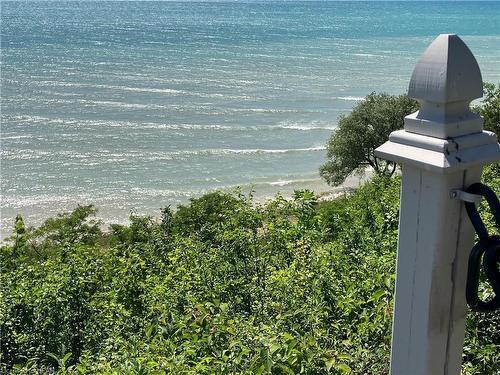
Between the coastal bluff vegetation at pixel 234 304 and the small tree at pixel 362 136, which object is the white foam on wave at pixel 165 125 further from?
the coastal bluff vegetation at pixel 234 304

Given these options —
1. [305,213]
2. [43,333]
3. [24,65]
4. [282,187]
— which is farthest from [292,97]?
[43,333]

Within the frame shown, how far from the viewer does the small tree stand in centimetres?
2438

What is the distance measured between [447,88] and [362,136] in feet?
76.9

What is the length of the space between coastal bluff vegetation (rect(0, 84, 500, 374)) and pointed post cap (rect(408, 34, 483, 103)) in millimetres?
2013

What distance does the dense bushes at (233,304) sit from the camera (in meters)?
3.67

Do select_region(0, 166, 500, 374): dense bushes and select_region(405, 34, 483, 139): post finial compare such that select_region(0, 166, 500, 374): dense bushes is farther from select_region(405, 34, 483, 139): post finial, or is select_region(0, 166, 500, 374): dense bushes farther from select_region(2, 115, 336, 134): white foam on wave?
select_region(2, 115, 336, 134): white foam on wave

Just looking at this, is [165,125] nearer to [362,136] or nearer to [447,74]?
[362,136]

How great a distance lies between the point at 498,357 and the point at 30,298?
194 inches

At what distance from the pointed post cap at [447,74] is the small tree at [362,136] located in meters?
22.9

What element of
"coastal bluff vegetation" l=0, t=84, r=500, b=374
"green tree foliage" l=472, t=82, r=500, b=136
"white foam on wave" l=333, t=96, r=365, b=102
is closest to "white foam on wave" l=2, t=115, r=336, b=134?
"white foam on wave" l=333, t=96, r=365, b=102

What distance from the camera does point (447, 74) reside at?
1672 mm

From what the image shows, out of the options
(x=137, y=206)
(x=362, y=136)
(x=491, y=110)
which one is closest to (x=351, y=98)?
(x=362, y=136)

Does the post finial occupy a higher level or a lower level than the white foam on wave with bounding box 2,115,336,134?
higher

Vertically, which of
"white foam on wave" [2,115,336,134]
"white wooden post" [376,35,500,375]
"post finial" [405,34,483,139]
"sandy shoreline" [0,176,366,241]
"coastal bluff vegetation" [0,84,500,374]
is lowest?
"sandy shoreline" [0,176,366,241]
